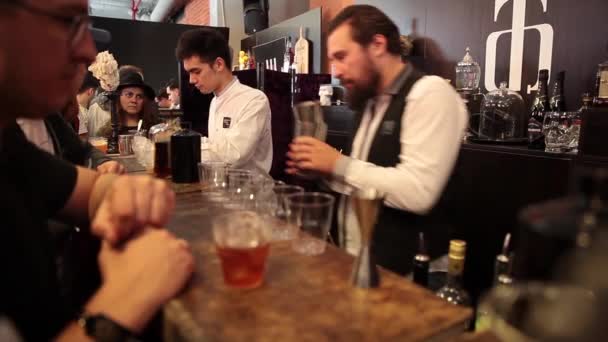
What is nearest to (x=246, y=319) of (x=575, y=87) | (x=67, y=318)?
(x=67, y=318)

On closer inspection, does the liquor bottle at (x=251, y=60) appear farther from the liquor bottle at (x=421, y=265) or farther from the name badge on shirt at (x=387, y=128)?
the liquor bottle at (x=421, y=265)

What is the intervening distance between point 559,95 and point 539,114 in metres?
0.16

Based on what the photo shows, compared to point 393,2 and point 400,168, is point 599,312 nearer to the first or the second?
point 400,168

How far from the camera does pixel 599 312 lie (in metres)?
0.37

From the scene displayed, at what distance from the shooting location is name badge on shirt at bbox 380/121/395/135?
1611 millimetres

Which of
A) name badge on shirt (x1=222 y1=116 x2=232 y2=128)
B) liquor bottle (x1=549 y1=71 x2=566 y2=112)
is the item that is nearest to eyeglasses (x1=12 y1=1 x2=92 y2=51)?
name badge on shirt (x1=222 y1=116 x2=232 y2=128)

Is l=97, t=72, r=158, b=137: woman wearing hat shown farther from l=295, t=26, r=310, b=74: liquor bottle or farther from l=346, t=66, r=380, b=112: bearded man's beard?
l=346, t=66, r=380, b=112: bearded man's beard

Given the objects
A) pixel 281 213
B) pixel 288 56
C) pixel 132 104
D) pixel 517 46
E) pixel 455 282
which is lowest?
pixel 455 282

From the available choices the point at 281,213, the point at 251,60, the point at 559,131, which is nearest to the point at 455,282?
the point at 281,213

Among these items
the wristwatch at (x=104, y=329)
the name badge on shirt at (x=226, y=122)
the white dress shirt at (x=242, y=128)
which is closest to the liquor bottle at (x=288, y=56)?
the white dress shirt at (x=242, y=128)

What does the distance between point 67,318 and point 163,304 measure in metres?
0.19

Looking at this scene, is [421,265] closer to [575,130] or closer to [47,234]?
[47,234]

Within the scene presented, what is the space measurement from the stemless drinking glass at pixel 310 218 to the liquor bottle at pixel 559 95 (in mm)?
2165

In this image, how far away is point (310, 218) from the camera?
1.08 meters
